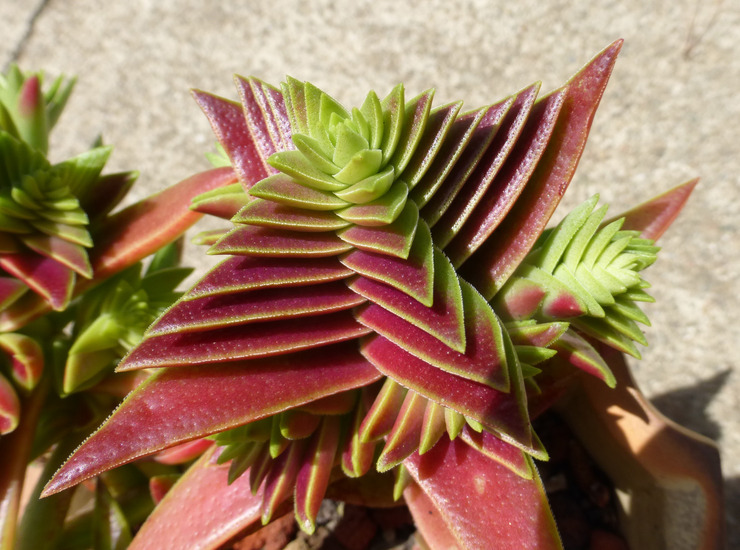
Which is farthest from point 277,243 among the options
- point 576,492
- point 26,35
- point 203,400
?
point 26,35

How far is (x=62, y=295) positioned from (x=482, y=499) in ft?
1.63

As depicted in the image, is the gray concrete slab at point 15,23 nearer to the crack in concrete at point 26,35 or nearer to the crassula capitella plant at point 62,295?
the crack in concrete at point 26,35

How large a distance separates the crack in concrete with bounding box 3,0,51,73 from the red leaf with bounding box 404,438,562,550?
1692mm

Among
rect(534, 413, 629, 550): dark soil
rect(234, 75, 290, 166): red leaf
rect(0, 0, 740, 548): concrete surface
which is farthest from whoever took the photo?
rect(0, 0, 740, 548): concrete surface

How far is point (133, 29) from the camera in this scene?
5.69ft

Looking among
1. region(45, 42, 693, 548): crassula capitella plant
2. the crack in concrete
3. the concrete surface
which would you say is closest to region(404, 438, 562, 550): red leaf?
region(45, 42, 693, 548): crassula capitella plant

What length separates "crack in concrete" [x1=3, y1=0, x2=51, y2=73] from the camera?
1.74 meters

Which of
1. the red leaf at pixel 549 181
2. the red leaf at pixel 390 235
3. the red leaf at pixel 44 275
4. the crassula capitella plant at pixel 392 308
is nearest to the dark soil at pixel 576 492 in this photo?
the crassula capitella plant at pixel 392 308

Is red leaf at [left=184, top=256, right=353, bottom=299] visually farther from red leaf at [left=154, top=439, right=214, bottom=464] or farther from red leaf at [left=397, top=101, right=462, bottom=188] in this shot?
red leaf at [left=154, top=439, right=214, bottom=464]

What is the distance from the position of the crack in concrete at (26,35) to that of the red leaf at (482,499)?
5.55 feet

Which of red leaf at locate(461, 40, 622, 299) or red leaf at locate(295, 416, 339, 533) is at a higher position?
red leaf at locate(461, 40, 622, 299)

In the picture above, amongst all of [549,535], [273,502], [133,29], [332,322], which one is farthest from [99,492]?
[133,29]

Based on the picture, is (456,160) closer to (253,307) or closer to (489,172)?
(489,172)

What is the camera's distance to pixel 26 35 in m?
1.77
